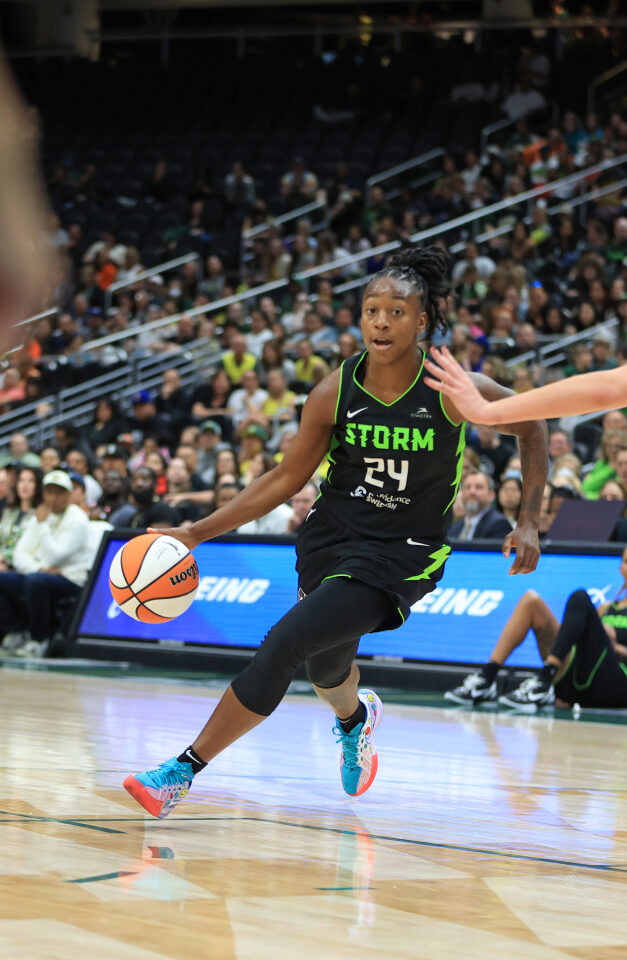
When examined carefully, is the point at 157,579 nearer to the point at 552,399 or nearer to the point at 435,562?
the point at 435,562

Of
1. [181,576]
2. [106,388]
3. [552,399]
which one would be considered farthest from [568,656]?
[106,388]

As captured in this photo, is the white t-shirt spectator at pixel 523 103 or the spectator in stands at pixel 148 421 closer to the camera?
the spectator in stands at pixel 148 421

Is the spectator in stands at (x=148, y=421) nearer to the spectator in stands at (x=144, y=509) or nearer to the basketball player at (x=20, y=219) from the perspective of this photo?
the spectator in stands at (x=144, y=509)

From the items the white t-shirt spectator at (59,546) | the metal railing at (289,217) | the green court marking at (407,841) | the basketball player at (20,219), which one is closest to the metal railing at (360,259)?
the metal railing at (289,217)

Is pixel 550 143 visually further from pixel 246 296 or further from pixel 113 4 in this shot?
pixel 113 4

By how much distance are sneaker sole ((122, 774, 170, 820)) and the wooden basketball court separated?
8 centimetres

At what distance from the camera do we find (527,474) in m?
4.85

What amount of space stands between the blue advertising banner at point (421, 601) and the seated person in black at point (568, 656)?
14.4 inches

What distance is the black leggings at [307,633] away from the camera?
170 inches

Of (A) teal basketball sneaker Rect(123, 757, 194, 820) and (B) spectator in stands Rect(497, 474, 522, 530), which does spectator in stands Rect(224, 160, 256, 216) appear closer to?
(B) spectator in stands Rect(497, 474, 522, 530)

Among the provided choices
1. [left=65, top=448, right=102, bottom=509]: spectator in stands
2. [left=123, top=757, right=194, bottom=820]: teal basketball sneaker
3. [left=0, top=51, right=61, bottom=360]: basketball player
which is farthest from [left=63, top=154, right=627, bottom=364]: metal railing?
[left=0, top=51, right=61, bottom=360]: basketball player

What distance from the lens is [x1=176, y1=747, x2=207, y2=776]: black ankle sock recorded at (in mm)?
4309

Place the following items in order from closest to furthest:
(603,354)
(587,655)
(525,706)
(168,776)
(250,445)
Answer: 1. (168,776)
2. (587,655)
3. (525,706)
4. (603,354)
5. (250,445)

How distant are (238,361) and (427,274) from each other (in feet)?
40.0
